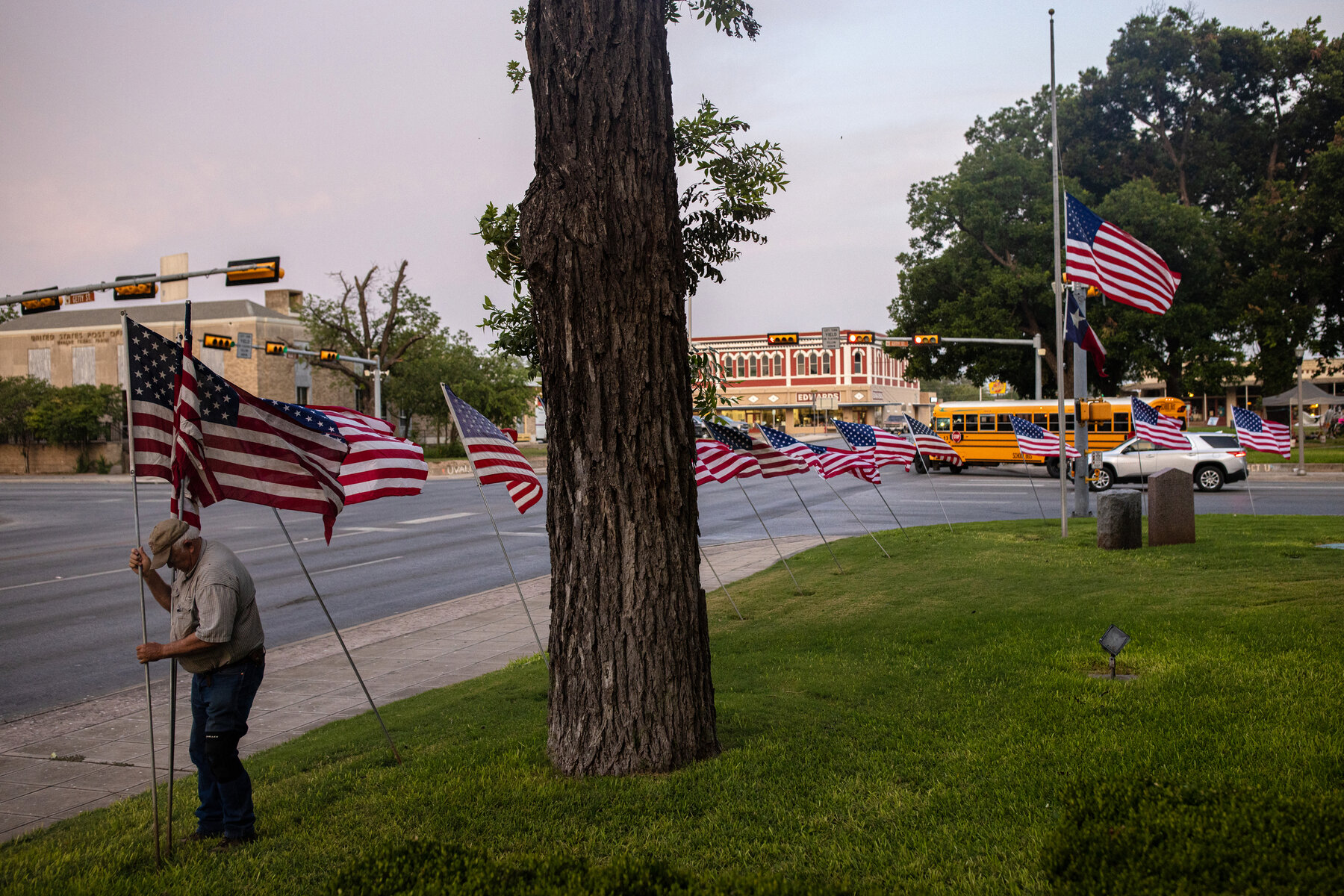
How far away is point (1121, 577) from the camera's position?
11242 millimetres

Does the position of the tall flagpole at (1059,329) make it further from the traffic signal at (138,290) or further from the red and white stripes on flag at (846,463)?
the traffic signal at (138,290)

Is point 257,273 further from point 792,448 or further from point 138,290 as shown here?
point 792,448

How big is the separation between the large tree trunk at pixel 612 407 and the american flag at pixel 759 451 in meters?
7.15

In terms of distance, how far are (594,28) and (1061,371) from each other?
1368 cm

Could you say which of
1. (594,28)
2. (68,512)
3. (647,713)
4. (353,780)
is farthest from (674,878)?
(68,512)

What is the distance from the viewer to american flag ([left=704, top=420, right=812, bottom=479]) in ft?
41.6

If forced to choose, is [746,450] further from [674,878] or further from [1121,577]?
[674,878]

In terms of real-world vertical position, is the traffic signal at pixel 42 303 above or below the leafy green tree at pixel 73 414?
above

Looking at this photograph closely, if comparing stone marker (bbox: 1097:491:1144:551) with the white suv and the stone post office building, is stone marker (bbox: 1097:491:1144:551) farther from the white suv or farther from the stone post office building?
the stone post office building

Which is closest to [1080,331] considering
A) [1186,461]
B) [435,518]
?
[1186,461]

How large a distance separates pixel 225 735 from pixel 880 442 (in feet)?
44.2

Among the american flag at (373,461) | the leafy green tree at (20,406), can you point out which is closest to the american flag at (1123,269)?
the american flag at (373,461)

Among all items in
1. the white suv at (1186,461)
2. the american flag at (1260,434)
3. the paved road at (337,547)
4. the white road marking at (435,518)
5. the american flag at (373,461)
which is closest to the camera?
the american flag at (373,461)

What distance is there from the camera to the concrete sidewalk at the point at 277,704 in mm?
6453
